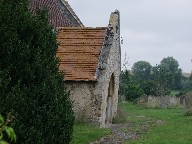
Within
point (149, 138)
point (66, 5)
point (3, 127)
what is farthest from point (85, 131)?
point (66, 5)

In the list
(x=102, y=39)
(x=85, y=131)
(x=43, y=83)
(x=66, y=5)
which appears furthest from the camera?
(x=66, y=5)

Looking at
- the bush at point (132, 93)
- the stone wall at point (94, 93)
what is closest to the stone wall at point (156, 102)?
the bush at point (132, 93)

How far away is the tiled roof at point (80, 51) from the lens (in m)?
19.8

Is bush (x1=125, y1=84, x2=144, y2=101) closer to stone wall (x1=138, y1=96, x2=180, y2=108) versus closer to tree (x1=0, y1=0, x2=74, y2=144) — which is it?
stone wall (x1=138, y1=96, x2=180, y2=108)

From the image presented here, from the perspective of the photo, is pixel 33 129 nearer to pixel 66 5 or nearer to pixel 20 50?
pixel 20 50

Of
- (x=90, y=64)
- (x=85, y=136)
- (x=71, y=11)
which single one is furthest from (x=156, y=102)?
(x=85, y=136)

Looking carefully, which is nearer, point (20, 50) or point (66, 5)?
point (20, 50)

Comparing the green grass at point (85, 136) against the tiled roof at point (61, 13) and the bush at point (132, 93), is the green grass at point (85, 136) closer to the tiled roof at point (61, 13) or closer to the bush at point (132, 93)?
the tiled roof at point (61, 13)

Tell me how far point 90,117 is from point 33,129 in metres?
12.3

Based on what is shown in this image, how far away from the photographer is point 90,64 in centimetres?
2011

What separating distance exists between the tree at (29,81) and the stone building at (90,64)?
11.0 m

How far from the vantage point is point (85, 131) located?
1655cm

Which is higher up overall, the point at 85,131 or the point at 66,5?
the point at 66,5

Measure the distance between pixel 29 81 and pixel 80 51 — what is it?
13229mm
